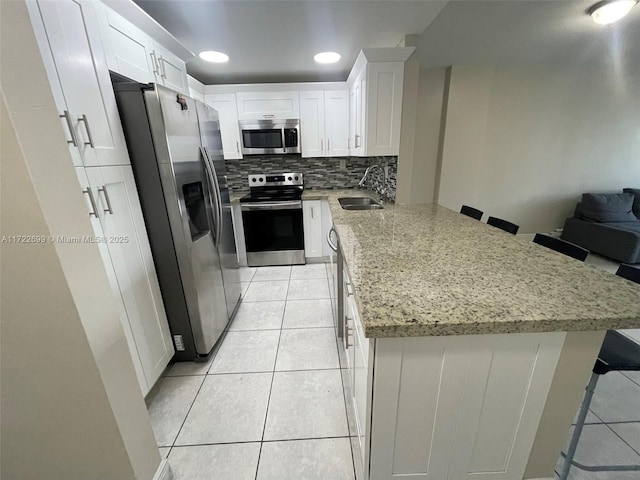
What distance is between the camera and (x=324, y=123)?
325 centimetres

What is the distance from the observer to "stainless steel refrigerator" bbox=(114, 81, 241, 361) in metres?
1.36

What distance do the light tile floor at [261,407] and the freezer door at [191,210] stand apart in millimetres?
262

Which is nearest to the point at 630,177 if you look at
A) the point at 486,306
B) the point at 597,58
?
the point at 597,58

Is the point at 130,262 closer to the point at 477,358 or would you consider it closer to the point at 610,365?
the point at 477,358

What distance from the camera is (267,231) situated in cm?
325

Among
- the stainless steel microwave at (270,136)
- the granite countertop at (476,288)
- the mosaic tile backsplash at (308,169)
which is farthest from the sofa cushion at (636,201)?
the stainless steel microwave at (270,136)

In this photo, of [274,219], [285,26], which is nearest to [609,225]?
[274,219]

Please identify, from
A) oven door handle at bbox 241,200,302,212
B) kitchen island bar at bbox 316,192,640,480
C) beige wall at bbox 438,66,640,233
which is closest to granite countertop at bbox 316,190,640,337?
kitchen island bar at bbox 316,192,640,480

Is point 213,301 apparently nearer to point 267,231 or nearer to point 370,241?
point 370,241

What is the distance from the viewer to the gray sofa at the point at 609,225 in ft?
10.2

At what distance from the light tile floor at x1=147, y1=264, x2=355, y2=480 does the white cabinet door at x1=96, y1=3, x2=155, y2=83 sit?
1.89m

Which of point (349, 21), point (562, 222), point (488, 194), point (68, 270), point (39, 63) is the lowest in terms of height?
point (562, 222)

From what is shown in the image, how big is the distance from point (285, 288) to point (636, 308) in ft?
8.20

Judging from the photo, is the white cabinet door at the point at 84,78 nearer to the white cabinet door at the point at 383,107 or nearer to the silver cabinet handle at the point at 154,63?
the silver cabinet handle at the point at 154,63
